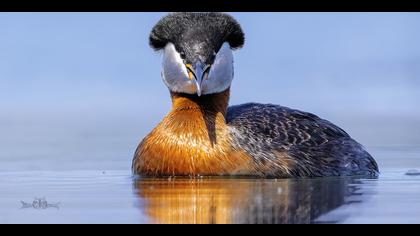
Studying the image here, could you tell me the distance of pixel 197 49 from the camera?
15602 mm

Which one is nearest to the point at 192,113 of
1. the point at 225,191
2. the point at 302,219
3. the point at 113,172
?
the point at 113,172

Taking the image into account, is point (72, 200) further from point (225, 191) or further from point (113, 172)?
point (113, 172)

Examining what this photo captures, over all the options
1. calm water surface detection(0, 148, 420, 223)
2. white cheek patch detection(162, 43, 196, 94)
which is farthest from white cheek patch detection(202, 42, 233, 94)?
calm water surface detection(0, 148, 420, 223)

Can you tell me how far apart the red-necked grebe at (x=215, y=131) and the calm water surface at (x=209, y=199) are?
440 mm

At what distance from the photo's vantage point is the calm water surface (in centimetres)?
1045

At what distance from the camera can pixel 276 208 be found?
10.9m

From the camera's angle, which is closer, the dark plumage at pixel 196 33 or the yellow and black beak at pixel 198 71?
the yellow and black beak at pixel 198 71

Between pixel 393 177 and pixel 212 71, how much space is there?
3039 mm

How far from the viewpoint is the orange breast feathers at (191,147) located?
49.7ft

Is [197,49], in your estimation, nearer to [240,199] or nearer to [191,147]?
[191,147]

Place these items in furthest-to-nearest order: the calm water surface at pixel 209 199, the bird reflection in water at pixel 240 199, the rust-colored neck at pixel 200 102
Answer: the rust-colored neck at pixel 200 102, the calm water surface at pixel 209 199, the bird reflection in water at pixel 240 199

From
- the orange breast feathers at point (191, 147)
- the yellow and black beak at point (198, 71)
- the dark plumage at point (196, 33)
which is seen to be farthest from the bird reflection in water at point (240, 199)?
the dark plumage at point (196, 33)

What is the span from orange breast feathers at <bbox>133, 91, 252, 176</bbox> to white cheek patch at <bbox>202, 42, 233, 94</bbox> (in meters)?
0.31

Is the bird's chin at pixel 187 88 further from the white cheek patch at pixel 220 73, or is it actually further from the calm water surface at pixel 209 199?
the calm water surface at pixel 209 199
